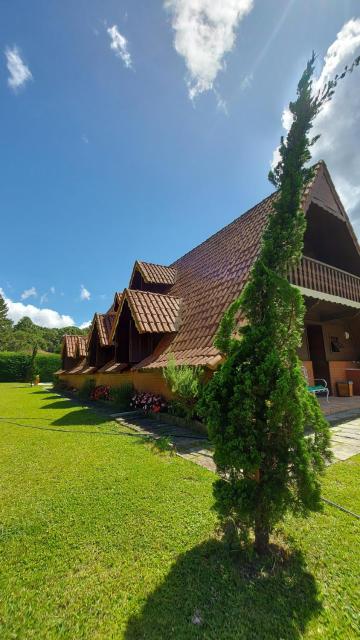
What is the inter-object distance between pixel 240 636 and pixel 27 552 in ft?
6.62

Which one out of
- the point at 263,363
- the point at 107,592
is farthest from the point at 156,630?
the point at 263,363

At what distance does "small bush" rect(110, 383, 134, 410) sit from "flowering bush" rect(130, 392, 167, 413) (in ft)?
1.26

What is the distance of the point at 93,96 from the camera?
996cm

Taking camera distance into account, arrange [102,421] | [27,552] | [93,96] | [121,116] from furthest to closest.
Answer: [121,116], [93,96], [102,421], [27,552]

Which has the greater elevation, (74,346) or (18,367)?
(74,346)

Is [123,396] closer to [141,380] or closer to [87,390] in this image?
[141,380]

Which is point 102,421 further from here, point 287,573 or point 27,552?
point 287,573

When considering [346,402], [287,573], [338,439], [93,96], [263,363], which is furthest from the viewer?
[93,96]

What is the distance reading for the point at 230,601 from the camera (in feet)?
6.16

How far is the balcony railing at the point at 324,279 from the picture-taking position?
8523 millimetres

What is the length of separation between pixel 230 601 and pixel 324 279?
9551 millimetres

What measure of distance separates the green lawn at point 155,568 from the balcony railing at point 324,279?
19.5 feet

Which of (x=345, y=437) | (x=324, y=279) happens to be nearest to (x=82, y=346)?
(x=324, y=279)

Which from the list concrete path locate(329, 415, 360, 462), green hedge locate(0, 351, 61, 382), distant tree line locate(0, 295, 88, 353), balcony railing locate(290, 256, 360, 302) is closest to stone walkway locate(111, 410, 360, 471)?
concrete path locate(329, 415, 360, 462)
